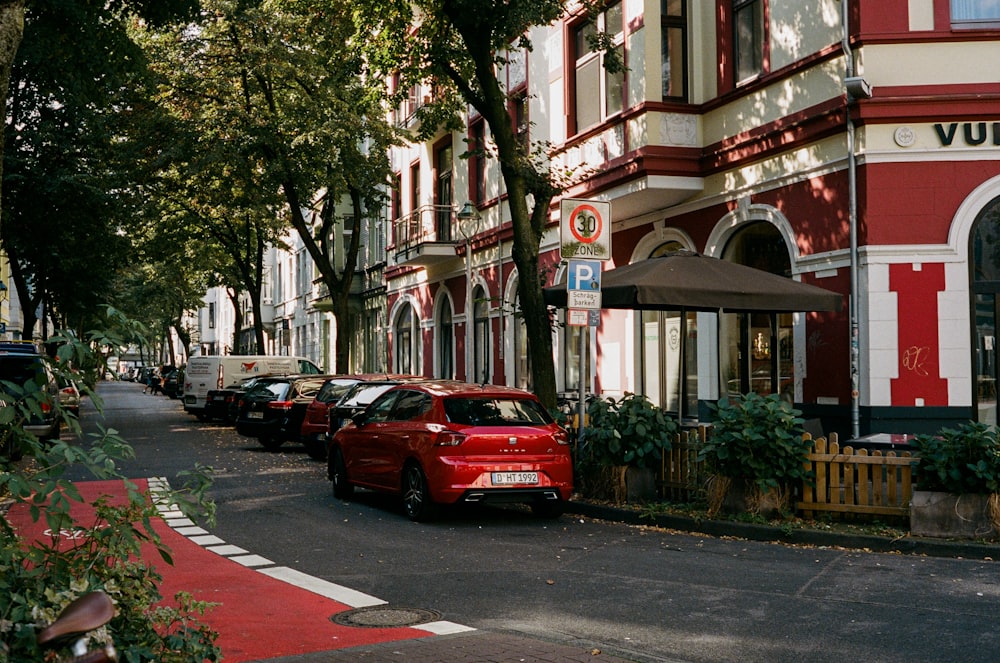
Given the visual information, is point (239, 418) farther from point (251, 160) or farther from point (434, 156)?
point (434, 156)

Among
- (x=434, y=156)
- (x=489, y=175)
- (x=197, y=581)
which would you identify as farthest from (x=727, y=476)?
(x=434, y=156)

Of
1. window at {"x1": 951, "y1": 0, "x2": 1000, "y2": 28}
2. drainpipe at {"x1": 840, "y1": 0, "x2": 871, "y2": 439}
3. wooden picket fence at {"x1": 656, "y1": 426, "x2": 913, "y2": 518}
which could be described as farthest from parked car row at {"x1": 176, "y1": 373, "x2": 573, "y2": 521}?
window at {"x1": 951, "y1": 0, "x2": 1000, "y2": 28}

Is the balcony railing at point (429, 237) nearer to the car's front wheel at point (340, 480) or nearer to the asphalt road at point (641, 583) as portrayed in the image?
the car's front wheel at point (340, 480)

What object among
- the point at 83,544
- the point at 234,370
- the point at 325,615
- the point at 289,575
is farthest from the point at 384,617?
the point at 234,370

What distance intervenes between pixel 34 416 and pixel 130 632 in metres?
1.01

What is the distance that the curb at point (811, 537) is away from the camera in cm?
958

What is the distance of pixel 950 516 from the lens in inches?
392

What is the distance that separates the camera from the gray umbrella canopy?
13.0 meters

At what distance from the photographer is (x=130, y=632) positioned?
4328 millimetres

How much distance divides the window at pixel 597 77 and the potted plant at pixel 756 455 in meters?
9.42

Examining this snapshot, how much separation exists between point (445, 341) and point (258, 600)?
2524cm

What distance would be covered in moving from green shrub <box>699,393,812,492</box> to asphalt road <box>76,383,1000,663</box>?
0.82 metres

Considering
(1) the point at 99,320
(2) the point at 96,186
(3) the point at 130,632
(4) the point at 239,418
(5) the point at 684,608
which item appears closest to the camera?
(3) the point at 130,632

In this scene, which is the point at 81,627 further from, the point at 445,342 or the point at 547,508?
the point at 445,342
